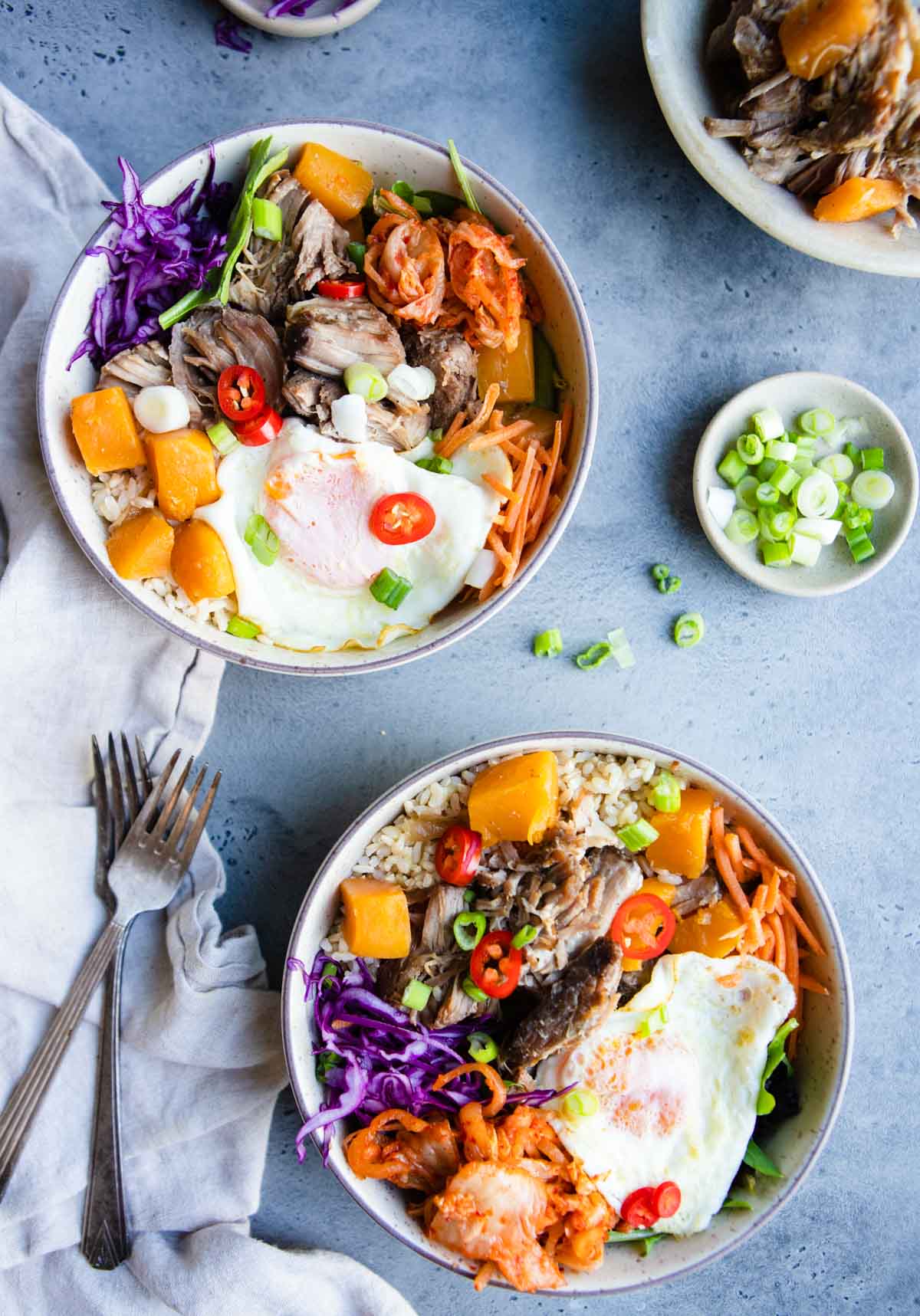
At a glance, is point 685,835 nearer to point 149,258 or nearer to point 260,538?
point 260,538

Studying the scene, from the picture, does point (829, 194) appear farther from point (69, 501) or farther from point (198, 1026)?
point (198, 1026)

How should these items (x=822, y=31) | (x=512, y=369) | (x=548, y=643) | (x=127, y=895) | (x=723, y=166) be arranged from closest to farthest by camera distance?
1. (x=822, y=31)
2. (x=723, y=166)
3. (x=512, y=369)
4. (x=127, y=895)
5. (x=548, y=643)

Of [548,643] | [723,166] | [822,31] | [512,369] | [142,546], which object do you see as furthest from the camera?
[548,643]

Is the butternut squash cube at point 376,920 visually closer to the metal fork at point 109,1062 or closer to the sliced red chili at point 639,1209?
the metal fork at point 109,1062

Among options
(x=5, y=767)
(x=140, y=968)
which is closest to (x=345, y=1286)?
(x=140, y=968)

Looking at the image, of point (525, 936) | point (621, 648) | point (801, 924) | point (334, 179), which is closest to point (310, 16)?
point (334, 179)

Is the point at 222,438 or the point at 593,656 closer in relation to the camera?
the point at 222,438

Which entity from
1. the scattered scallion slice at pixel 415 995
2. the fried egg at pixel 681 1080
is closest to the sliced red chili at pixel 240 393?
the scattered scallion slice at pixel 415 995
